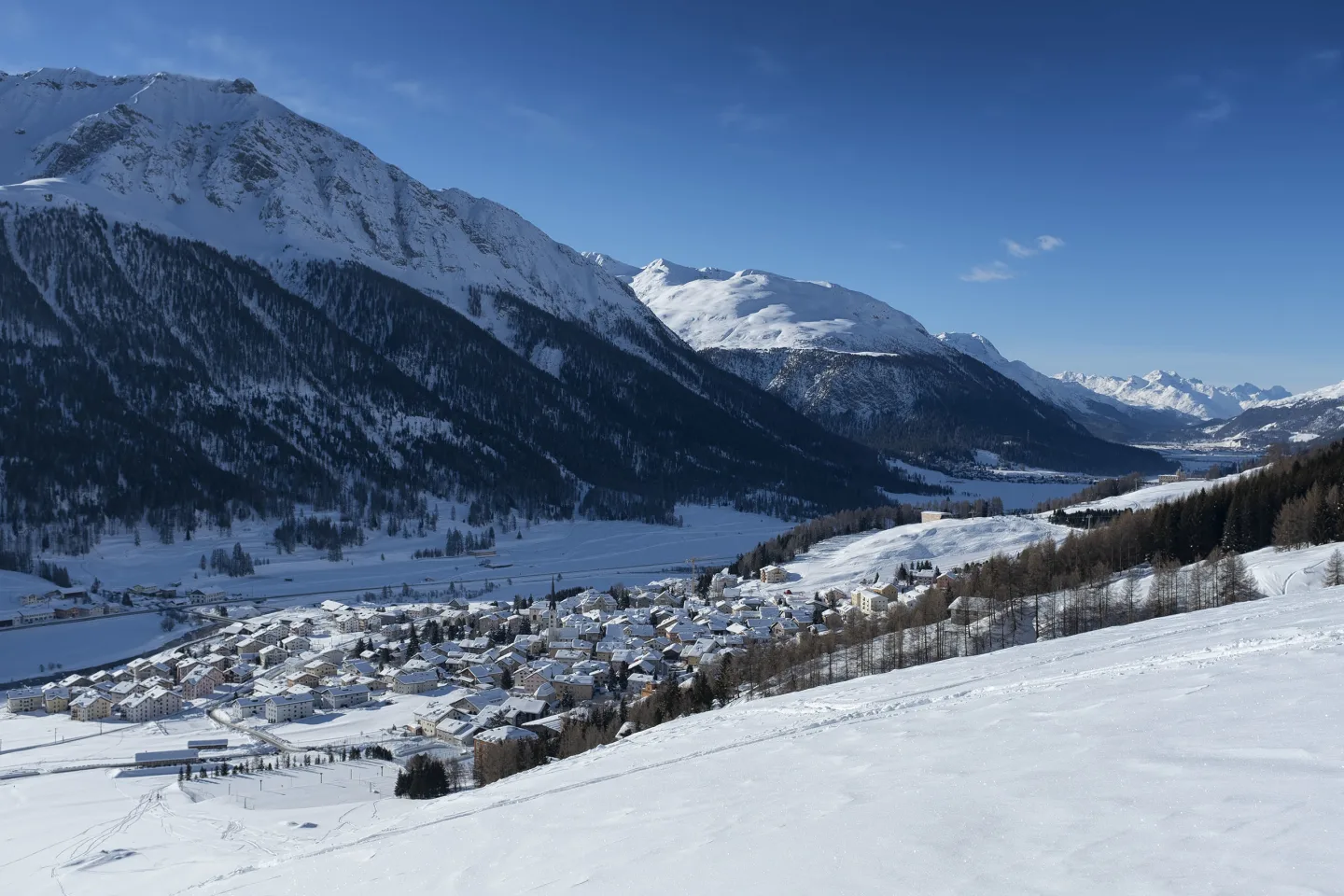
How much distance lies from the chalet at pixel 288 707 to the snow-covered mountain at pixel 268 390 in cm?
6675

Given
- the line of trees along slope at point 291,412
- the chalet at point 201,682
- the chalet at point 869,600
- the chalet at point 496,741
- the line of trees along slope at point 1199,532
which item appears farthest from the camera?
the line of trees along slope at point 291,412

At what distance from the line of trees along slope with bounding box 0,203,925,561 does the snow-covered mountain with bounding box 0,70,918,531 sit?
1.32ft

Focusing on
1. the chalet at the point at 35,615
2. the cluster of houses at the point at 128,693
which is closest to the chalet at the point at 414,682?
the cluster of houses at the point at 128,693

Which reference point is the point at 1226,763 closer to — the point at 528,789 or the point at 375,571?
the point at 528,789

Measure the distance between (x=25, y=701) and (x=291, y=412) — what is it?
299ft

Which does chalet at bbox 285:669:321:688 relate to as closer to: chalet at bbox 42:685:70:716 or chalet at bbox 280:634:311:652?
chalet at bbox 280:634:311:652

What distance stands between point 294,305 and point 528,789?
533 feet

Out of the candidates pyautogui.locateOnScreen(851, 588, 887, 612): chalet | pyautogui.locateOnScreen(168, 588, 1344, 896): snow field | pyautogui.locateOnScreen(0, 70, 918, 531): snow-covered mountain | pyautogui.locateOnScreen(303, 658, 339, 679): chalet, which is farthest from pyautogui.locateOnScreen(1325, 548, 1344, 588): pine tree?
pyautogui.locateOnScreen(0, 70, 918, 531): snow-covered mountain

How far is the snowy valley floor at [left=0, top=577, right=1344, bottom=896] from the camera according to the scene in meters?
9.19

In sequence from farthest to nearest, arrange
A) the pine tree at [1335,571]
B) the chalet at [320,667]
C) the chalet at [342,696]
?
the chalet at [320,667] → the chalet at [342,696] → the pine tree at [1335,571]

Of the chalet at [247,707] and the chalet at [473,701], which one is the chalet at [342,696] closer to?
the chalet at [247,707]

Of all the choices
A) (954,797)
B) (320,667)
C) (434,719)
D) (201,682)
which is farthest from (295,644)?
(954,797)

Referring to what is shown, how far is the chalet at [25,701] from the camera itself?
5244cm

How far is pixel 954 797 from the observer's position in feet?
38.3
